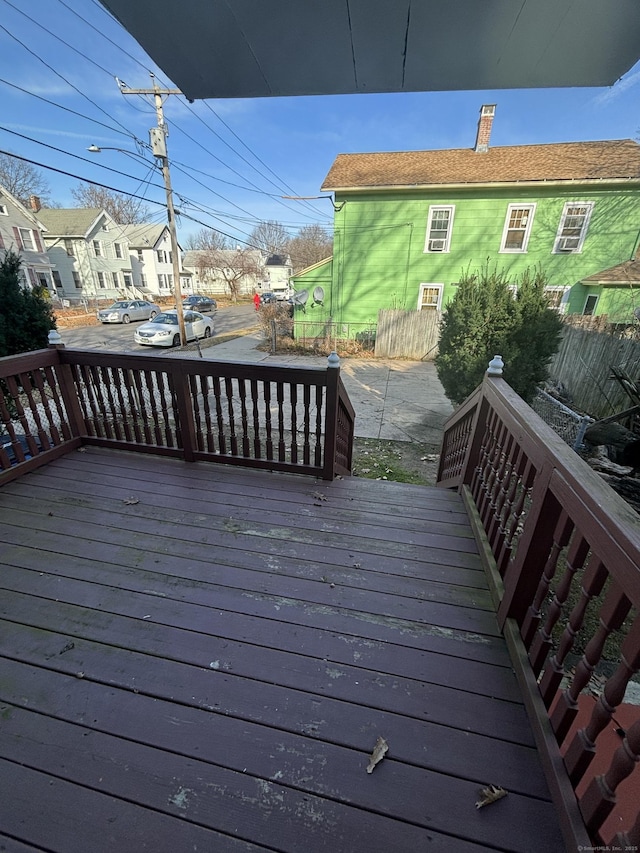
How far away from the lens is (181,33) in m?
1.66

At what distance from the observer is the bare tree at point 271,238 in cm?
4066

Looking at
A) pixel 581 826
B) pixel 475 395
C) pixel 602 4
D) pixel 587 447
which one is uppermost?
pixel 602 4

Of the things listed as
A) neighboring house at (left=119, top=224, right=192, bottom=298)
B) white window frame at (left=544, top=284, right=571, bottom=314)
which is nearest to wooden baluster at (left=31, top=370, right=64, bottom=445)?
white window frame at (left=544, top=284, right=571, bottom=314)

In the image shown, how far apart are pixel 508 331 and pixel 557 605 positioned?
17.4 ft

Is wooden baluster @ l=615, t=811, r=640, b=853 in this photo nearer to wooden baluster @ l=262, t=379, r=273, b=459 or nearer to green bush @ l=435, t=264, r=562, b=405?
wooden baluster @ l=262, t=379, r=273, b=459

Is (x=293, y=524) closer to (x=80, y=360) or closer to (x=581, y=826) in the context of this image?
(x=581, y=826)

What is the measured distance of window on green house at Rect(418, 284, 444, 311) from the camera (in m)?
12.2

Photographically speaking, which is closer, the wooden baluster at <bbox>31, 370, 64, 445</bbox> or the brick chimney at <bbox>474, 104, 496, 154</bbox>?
the wooden baluster at <bbox>31, 370, 64, 445</bbox>

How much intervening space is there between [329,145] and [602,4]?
44.5ft

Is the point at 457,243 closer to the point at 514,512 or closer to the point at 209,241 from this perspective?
the point at 514,512

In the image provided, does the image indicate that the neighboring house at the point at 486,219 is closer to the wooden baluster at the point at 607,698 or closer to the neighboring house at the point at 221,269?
the wooden baluster at the point at 607,698

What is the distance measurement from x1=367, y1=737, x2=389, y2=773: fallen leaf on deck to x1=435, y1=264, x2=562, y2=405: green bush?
5442mm

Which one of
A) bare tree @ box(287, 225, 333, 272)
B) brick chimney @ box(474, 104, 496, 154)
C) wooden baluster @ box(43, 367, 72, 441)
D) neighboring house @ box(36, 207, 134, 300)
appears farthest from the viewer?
bare tree @ box(287, 225, 333, 272)

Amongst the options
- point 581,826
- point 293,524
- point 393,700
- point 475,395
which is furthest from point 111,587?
point 475,395
